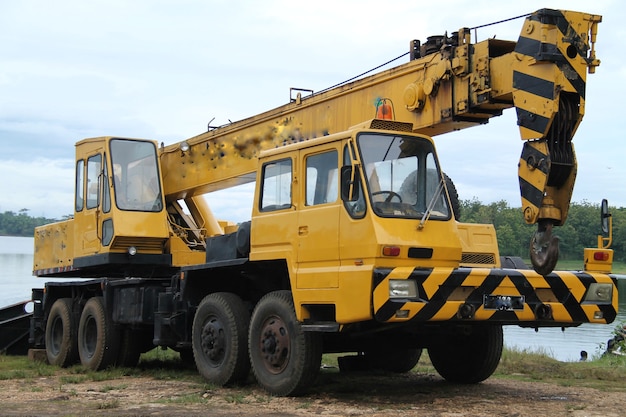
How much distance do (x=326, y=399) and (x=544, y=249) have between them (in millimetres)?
2891

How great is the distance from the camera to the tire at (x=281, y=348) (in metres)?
9.89

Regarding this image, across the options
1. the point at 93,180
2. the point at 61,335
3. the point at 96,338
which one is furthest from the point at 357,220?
the point at 61,335

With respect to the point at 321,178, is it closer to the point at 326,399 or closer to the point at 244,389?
the point at 326,399

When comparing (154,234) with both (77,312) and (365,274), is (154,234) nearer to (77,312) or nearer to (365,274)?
(77,312)

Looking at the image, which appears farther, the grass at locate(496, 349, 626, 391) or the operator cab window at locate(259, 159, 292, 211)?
the grass at locate(496, 349, 626, 391)

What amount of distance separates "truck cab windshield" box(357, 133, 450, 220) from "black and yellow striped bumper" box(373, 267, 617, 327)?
0.75 meters

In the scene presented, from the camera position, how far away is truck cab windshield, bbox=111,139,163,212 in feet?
46.9

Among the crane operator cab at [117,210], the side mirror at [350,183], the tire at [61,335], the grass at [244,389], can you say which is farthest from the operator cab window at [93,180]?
the side mirror at [350,183]

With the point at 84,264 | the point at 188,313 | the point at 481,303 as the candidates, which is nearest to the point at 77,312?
the point at 84,264

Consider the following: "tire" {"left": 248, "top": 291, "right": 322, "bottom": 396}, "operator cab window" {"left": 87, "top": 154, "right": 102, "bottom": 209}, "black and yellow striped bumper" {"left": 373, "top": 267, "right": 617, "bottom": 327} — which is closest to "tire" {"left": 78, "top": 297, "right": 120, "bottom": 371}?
"operator cab window" {"left": 87, "top": 154, "right": 102, "bottom": 209}

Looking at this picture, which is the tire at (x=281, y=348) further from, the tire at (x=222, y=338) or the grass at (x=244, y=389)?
the tire at (x=222, y=338)

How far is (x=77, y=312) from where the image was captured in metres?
15.2

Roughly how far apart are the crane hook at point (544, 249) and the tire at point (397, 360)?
4325 millimetres

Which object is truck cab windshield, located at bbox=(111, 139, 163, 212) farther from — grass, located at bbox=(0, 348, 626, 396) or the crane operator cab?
grass, located at bbox=(0, 348, 626, 396)
